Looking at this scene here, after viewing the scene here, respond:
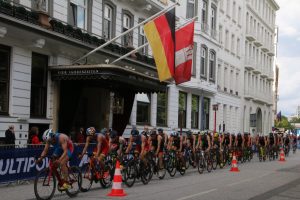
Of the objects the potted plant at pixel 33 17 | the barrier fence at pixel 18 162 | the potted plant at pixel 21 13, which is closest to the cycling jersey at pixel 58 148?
the barrier fence at pixel 18 162

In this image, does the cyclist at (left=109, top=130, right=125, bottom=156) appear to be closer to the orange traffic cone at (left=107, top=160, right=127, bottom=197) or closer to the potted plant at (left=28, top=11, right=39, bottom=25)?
the orange traffic cone at (left=107, top=160, right=127, bottom=197)

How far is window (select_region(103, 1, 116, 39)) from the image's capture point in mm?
25756

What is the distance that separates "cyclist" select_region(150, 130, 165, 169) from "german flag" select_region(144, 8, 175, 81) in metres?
3.51

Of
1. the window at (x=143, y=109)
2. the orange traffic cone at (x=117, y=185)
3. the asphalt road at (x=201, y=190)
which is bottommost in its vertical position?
the asphalt road at (x=201, y=190)

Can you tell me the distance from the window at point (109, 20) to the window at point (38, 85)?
542cm

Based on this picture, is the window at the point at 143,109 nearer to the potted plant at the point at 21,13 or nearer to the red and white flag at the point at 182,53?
the red and white flag at the point at 182,53

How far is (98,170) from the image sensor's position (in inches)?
558

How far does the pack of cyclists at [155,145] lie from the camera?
12.2m

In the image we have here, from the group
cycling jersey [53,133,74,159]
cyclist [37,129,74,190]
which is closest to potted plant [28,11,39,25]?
cyclist [37,129,74,190]

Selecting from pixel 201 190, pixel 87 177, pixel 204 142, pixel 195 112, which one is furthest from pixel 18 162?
pixel 195 112

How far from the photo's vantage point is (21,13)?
59.6 feet

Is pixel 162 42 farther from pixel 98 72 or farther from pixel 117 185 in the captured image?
pixel 117 185

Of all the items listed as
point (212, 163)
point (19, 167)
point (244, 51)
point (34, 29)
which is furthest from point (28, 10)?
point (244, 51)

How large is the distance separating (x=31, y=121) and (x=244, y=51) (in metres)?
37.5
